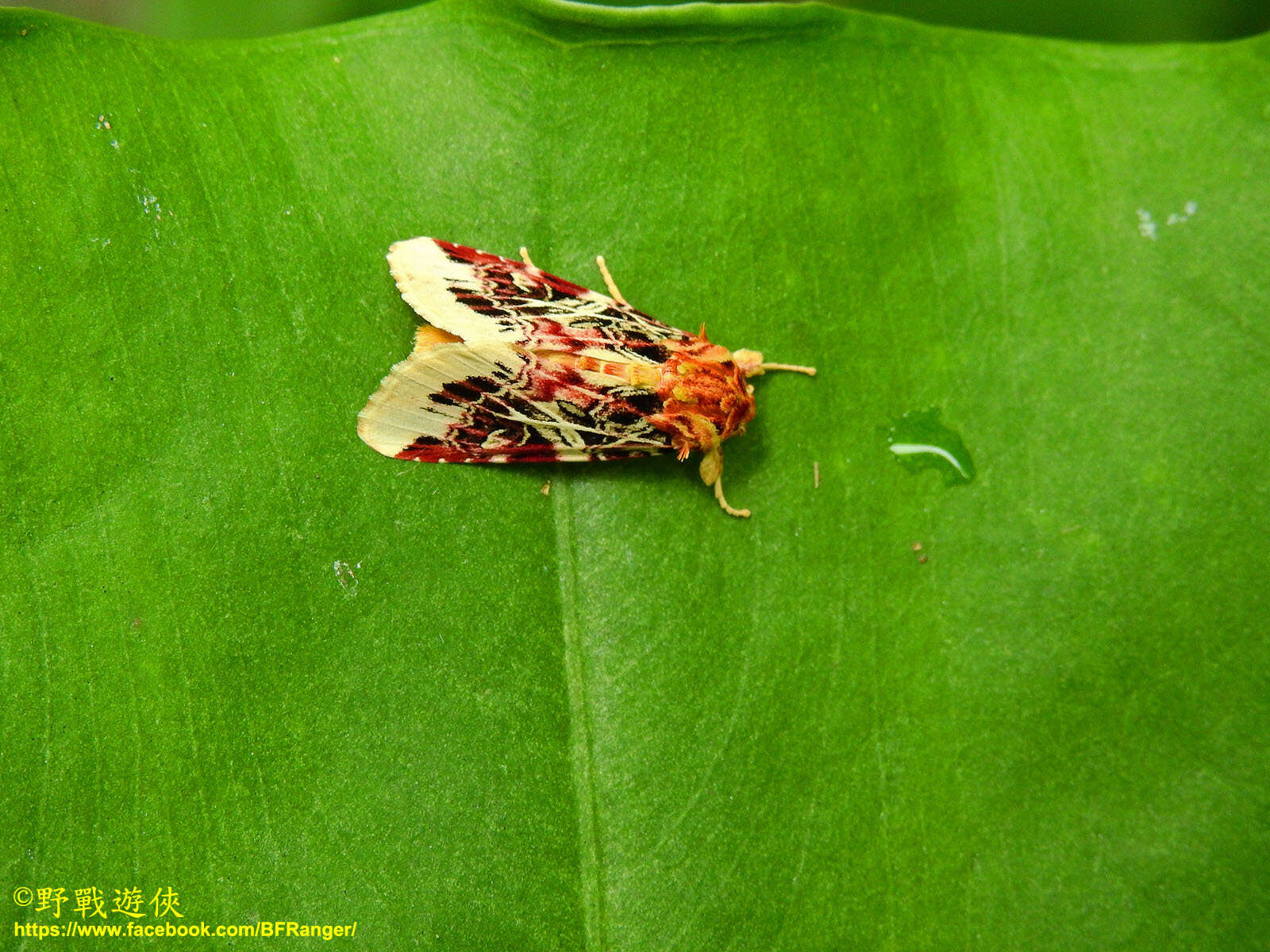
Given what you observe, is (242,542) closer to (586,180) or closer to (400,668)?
(400,668)

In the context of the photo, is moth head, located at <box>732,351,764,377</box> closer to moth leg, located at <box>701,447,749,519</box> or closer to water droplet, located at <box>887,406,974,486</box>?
moth leg, located at <box>701,447,749,519</box>

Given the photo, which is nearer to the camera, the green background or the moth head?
the moth head

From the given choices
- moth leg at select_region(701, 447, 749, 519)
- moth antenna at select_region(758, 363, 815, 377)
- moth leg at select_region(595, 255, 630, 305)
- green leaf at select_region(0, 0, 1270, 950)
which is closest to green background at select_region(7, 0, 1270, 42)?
green leaf at select_region(0, 0, 1270, 950)

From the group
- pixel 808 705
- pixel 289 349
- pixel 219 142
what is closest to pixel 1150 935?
pixel 808 705

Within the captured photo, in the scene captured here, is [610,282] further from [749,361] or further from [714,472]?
[714,472]

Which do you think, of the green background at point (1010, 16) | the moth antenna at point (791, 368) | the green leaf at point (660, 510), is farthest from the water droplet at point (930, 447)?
the green background at point (1010, 16)

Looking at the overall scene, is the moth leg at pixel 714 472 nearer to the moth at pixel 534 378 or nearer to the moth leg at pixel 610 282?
the moth at pixel 534 378

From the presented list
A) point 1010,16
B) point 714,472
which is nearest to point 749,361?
point 714,472

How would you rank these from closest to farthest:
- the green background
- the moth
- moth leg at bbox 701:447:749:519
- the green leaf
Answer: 1. the green leaf
2. the moth
3. moth leg at bbox 701:447:749:519
4. the green background
